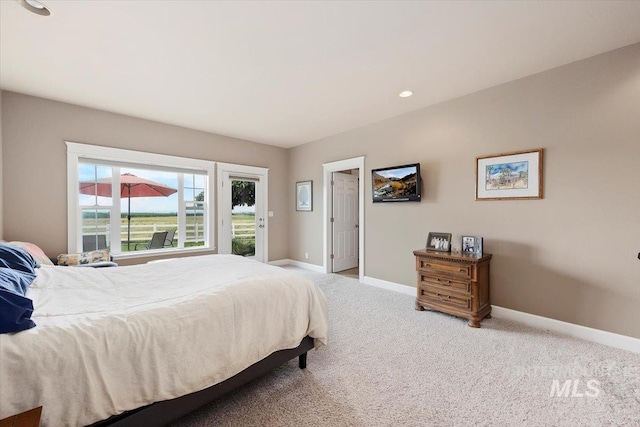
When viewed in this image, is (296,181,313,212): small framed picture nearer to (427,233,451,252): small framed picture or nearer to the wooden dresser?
(427,233,451,252): small framed picture

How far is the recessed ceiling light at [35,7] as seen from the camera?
1.79 metres

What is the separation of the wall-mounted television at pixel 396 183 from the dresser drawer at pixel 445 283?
1.11m

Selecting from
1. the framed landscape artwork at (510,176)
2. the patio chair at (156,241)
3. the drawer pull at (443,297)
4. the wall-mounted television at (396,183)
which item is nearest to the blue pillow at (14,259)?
the patio chair at (156,241)

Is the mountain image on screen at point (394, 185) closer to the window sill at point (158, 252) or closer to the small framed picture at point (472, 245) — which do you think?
the small framed picture at point (472, 245)

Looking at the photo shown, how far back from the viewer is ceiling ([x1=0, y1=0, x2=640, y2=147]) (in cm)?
189

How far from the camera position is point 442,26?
80.5 inches

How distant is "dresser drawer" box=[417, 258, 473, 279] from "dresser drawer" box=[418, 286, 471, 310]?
205 millimetres

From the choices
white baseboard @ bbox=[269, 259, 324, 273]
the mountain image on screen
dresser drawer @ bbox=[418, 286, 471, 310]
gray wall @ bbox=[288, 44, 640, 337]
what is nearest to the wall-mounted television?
the mountain image on screen

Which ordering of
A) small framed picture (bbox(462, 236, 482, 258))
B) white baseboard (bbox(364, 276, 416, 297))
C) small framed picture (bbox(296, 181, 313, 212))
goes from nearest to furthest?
small framed picture (bbox(462, 236, 482, 258)), white baseboard (bbox(364, 276, 416, 297)), small framed picture (bbox(296, 181, 313, 212))

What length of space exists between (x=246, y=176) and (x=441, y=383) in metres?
4.61

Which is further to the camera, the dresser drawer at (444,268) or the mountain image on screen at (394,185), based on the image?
the mountain image on screen at (394,185)

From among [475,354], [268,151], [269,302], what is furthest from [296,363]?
[268,151]

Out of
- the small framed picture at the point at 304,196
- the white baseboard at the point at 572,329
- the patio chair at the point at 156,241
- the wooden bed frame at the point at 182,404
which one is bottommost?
the white baseboard at the point at 572,329

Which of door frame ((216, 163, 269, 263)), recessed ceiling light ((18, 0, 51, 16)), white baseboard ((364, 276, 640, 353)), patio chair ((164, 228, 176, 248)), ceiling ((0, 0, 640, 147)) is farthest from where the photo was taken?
door frame ((216, 163, 269, 263))
